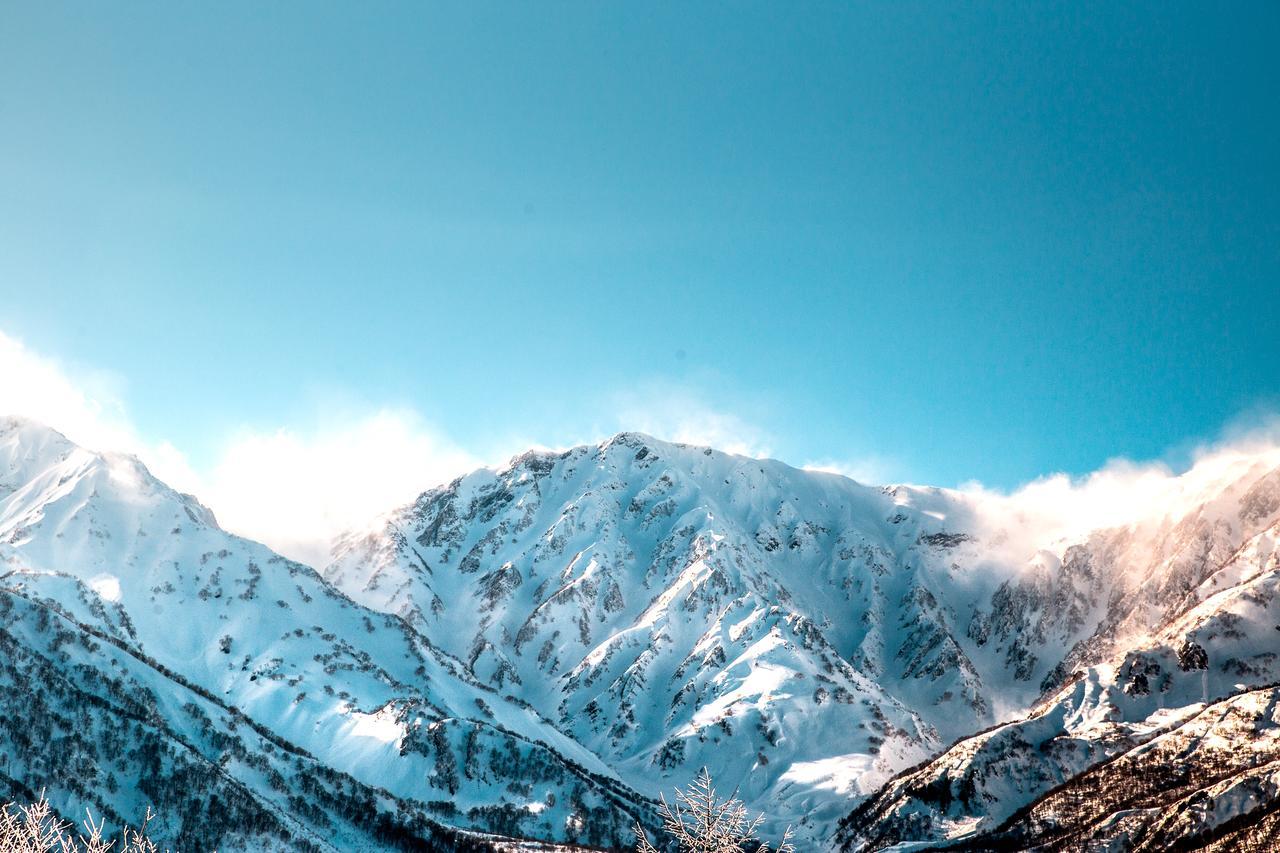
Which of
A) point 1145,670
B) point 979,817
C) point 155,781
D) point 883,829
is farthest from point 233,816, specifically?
point 1145,670

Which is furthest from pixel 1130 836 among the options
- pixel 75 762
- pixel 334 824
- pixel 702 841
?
pixel 75 762

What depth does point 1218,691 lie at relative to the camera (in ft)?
600

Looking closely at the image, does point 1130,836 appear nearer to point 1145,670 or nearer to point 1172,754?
point 1172,754

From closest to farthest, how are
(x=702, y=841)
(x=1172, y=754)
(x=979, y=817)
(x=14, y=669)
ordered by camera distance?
(x=702, y=841)
(x=1172, y=754)
(x=979, y=817)
(x=14, y=669)

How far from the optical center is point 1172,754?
497 ft

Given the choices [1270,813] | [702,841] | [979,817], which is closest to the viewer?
[702,841]

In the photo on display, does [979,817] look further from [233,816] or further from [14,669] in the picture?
[14,669]

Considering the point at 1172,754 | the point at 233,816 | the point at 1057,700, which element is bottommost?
the point at 233,816

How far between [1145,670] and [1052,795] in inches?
2045

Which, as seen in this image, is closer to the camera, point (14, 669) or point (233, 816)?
point (233, 816)

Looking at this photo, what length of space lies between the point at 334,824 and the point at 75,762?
5523cm

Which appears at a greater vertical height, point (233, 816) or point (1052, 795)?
point (1052, 795)

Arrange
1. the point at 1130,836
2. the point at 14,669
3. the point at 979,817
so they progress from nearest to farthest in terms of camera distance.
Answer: the point at 1130,836 → the point at 979,817 → the point at 14,669

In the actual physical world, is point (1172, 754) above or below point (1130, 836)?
above
